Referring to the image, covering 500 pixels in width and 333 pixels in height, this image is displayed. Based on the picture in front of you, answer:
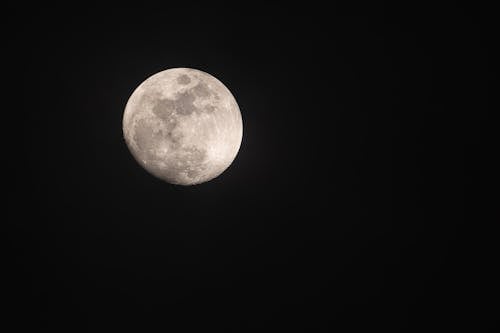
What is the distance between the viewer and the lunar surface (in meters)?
2.73

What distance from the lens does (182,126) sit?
8.89 ft

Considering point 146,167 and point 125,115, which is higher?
point 125,115

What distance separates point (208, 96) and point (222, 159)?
0.50m

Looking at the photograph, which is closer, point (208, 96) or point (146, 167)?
point (208, 96)

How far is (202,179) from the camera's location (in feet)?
10.1

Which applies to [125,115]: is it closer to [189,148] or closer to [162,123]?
[162,123]

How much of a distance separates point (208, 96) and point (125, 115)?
75cm

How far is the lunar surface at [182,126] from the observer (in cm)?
273

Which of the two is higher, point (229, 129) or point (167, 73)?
point (167, 73)

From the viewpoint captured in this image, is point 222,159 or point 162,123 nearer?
point 162,123

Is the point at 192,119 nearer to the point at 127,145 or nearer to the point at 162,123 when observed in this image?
the point at 162,123

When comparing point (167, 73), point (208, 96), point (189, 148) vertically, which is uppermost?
point (167, 73)

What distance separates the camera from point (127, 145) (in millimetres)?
3088

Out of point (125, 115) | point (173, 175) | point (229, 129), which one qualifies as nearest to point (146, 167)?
point (173, 175)
